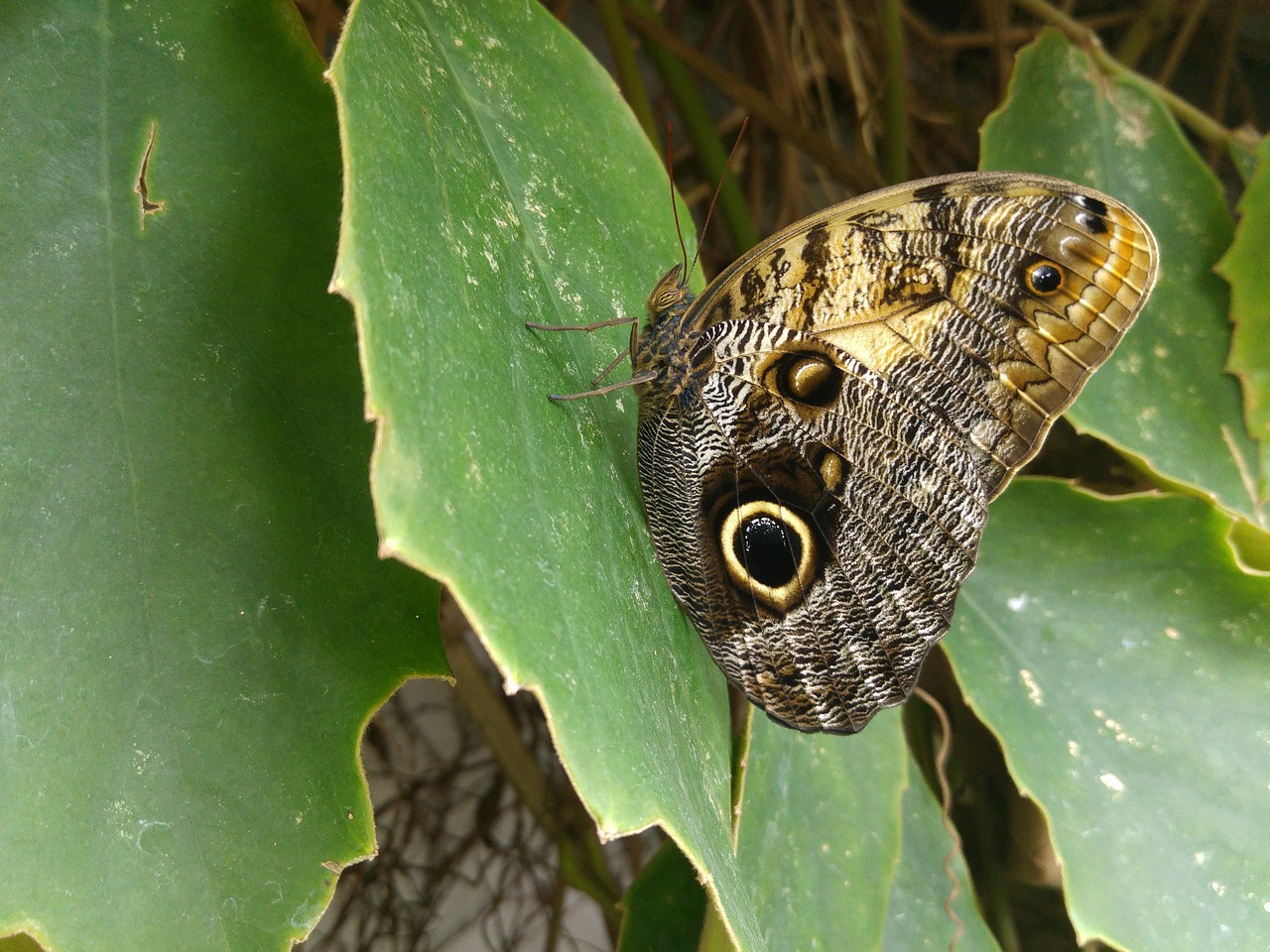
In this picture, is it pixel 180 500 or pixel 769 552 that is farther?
pixel 769 552

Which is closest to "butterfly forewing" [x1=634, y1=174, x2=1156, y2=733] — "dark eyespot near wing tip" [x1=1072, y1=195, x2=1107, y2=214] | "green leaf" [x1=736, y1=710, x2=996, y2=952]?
"dark eyespot near wing tip" [x1=1072, y1=195, x2=1107, y2=214]

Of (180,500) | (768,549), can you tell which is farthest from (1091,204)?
(180,500)

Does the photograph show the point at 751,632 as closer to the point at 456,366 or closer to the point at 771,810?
the point at 771,810

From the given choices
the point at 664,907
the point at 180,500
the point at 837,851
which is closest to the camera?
the point at 180,500

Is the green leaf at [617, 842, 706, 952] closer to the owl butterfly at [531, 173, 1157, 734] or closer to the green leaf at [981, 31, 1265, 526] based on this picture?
the owl butterfly at [531, 173, 1157, 734]

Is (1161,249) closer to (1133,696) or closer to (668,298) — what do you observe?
(1133,696)

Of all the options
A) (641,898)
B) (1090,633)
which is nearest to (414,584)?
(641,898)
